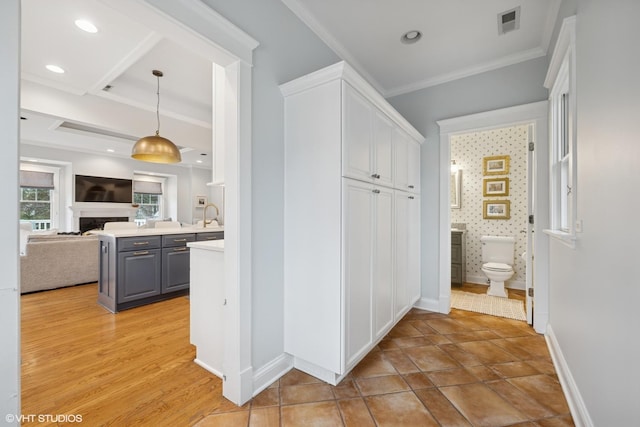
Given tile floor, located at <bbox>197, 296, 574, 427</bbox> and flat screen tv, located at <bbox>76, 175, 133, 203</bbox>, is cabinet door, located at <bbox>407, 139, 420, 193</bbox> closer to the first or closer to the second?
tile floor, located at <bbox>197, 296, 574, 427</bbox>

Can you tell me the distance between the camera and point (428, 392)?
1.69 metres

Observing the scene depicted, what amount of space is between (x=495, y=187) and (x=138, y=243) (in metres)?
4.96

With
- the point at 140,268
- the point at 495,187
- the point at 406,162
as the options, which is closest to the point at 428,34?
the point at 406,162

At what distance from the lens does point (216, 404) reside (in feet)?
5.22

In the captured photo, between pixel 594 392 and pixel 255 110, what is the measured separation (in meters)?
2.29

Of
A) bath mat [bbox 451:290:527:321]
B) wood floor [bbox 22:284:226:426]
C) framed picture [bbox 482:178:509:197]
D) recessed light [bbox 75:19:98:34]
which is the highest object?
recessed light [bbox 75:19:98:34]

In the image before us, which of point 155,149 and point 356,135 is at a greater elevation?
point 155,149

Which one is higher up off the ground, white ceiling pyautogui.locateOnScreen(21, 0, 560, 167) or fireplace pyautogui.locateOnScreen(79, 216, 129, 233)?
white ceiling pyautogui.locateOnScreen(21, 0, 560, 167)

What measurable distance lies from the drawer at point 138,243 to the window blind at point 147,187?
5595 mm

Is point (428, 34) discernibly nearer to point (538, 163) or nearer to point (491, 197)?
point (538, 163)

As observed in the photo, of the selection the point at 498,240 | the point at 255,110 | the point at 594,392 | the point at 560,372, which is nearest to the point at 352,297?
the point at 594,392

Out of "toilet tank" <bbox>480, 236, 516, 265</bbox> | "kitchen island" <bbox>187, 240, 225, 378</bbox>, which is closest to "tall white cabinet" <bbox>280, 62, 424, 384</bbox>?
"kitchen island" <bbox>187, 240, 225, 378</bbox>

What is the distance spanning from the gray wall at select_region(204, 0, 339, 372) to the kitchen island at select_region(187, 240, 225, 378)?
28 centimetres

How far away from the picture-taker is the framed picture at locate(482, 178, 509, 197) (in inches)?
159
